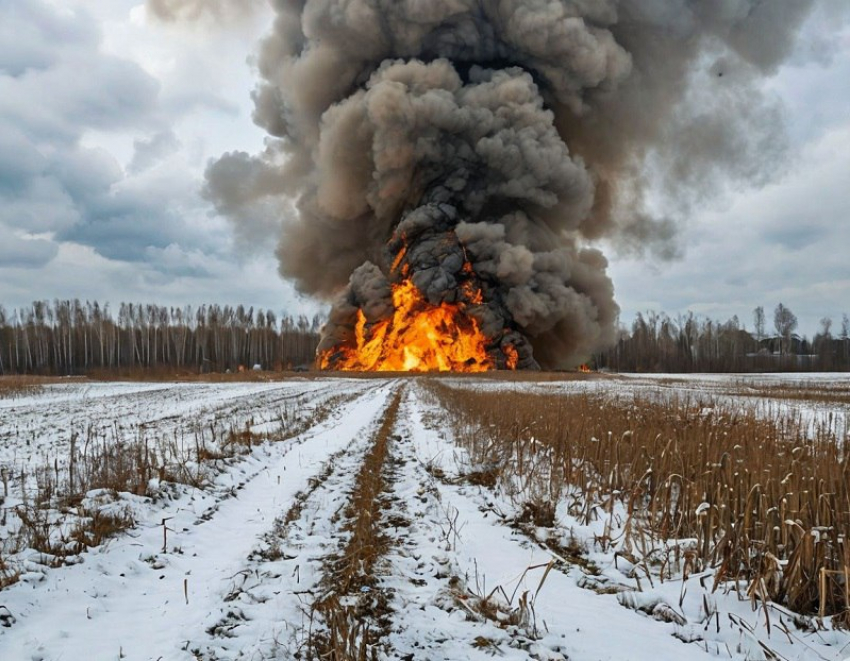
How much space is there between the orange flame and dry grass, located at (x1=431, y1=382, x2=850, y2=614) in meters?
43.3

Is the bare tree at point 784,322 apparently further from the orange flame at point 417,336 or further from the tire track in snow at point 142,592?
the tire track in snow at point 142,592

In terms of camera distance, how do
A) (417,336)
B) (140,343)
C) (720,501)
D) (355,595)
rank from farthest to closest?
(140,343) → (417,336) → (720,501) → (355,595)

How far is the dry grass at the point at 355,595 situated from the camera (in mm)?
2572

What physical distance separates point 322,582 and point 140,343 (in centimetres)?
8504

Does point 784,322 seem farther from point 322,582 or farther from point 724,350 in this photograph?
point 322,582

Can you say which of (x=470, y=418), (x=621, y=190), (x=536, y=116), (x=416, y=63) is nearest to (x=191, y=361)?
(x=416, y=63)

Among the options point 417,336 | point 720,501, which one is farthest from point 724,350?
point 720,501

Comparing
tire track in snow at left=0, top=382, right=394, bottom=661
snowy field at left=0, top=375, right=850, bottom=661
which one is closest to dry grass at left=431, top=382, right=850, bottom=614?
snowy field at left=0, top=375, right=850, bottom=661

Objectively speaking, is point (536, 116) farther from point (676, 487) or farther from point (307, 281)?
point (676, 487)

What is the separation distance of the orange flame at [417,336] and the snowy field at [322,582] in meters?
44.4

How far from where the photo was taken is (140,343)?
76625 millimetres

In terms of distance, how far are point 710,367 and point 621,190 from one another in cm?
3197

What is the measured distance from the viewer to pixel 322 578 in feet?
11.2

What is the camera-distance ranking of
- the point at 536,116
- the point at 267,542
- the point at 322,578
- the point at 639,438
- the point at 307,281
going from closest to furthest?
the point at 322,578 < the point at 267,542 < the point at 639,438 < the point at 536,116 < the point at 307,281
